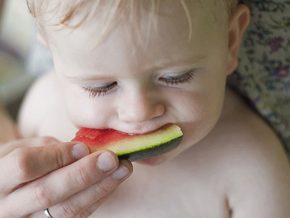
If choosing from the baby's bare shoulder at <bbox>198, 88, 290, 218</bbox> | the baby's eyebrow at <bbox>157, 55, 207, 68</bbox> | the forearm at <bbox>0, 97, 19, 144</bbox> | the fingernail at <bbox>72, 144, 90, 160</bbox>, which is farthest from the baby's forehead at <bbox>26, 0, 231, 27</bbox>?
the forearm at <bbox>0, 97, 19, 144</bbox>

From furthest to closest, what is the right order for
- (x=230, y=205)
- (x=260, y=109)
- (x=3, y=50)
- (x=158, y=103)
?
(x=3, y=50) → (x=260, y=109) → (x=230, y=205) → (x=158, y=103)

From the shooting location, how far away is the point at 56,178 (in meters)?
0.82

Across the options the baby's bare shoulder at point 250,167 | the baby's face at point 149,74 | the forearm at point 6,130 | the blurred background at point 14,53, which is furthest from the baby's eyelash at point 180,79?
the blurred background at point 14,53

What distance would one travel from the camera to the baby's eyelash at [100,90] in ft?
2.74

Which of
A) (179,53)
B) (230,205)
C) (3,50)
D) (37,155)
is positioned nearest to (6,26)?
(3,50)

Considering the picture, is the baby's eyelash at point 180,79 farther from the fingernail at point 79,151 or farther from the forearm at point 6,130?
the forearm at point 6,130

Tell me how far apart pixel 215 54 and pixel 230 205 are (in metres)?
0.63

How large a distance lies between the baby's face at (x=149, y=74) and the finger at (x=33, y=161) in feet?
0.35

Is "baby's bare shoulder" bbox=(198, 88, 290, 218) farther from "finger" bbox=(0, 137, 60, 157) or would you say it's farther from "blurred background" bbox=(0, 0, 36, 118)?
"blurred background" bbox=(0, 0, 36, 118)

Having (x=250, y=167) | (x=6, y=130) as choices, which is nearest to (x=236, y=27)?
(x=250, y=167)

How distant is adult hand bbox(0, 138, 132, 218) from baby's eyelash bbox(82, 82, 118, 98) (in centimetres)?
16

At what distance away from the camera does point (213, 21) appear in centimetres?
82

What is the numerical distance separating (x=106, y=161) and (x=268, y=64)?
2.83 feet

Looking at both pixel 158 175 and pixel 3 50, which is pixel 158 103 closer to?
pixel 158 175
